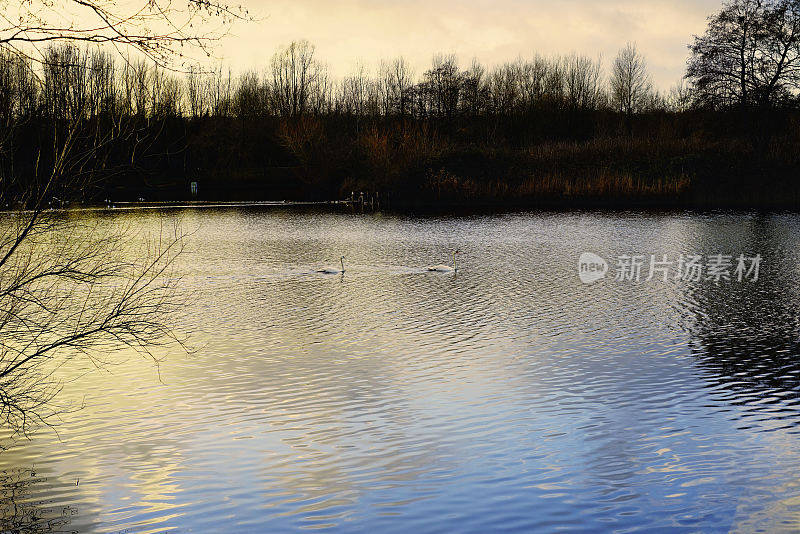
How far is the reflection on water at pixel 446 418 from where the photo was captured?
19.7 ft

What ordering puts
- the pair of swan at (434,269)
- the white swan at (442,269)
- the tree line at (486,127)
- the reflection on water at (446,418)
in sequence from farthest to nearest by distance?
the tree line at (486,127), the white swan at (442,269), the pair of swan at (434,269), the reflection on water at (446,418)

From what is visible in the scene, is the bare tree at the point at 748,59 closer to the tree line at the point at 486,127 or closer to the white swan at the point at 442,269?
the tree line at the point at 486,127

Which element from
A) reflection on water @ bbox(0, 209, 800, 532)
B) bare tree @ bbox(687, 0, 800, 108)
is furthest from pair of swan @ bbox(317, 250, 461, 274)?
bare tree @ bbox(687, 0, 800, 108)

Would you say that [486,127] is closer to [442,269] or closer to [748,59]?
[748,59]

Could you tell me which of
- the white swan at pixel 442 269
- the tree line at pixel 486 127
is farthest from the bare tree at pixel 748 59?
the white swan at pixel 442 269

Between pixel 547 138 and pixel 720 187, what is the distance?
785 inches

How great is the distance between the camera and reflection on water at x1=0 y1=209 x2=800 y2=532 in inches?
237

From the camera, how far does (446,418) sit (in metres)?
8.00

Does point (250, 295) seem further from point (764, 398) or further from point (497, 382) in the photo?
point (764, 398)

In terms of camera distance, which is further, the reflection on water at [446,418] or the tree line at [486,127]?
the tree line at [486,127]

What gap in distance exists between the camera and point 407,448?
23.5ft

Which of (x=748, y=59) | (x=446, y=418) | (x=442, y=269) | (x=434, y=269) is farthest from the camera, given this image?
(x=748, y=59)

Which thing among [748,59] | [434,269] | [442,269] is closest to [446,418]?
[442,269]

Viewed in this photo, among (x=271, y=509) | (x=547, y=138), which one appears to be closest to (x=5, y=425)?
(x=271, y=509)
